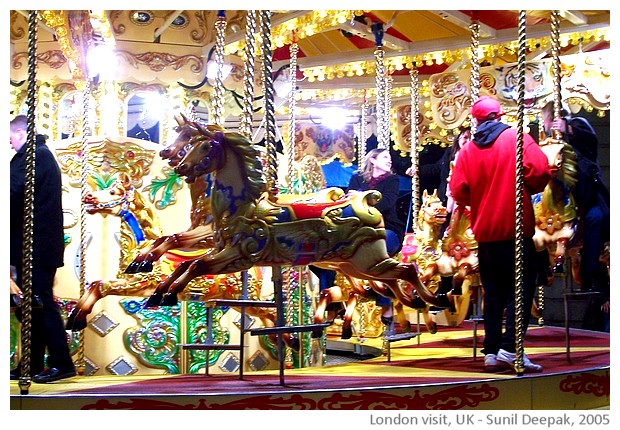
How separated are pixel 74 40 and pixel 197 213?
2.35 m

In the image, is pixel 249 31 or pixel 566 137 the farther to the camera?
pixel 566 137

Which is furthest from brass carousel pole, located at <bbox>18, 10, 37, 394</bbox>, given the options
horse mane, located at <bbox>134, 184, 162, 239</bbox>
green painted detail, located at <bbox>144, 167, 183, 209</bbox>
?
green painted detail, located at <bbox>144, 167, 183, 209</bbox>

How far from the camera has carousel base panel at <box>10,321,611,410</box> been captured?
13.9ft

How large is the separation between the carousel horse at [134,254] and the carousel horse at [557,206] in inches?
82.1

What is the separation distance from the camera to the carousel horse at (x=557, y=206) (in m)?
5.61

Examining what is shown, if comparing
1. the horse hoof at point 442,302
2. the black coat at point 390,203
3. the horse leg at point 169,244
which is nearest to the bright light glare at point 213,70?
the black coat at point 390,203

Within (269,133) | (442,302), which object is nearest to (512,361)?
(442,302)

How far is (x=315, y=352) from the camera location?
7512 millimetres

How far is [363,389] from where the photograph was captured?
441 cm

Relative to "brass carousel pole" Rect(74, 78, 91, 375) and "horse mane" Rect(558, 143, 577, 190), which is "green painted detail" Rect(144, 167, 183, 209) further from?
"horse mane" Rect(558, 143, 577, 190)

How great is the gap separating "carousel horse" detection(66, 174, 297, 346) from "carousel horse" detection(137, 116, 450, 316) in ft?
5.57

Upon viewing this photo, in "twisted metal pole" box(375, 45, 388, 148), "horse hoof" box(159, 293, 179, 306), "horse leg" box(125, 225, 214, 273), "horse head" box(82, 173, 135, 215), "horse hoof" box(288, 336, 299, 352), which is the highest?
"twisted metal pole" box(375, 45, 388, 148)
